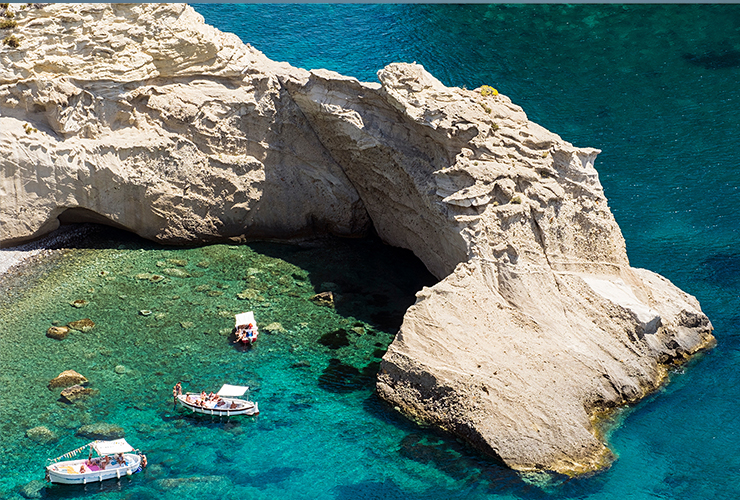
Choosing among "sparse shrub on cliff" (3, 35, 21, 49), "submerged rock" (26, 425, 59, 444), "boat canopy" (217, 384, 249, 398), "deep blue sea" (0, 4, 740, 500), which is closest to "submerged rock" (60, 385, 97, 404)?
"deep blue sea" (0, 4, 740, 500)

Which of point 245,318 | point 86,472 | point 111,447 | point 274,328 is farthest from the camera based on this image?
point 274,328

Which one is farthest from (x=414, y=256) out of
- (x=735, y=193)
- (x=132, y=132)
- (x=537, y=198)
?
(x=735, y=193)

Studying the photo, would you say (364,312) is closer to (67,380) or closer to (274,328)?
(274,328)

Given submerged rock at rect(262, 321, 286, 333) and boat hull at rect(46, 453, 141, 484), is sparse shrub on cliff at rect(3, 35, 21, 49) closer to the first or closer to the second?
submerged rock at rect(262, 321, 286, 333)

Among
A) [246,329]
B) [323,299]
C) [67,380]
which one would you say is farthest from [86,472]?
[323,299]

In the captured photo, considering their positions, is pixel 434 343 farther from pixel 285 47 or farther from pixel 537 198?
pixel 285 47
